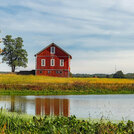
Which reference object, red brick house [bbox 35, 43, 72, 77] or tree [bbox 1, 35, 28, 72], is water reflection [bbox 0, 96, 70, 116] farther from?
tree [bbox 1, 35, 28, 72]

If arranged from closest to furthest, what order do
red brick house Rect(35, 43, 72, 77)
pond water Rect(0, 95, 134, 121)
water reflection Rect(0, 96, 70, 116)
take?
pond water Rect(0, 95, 134, 121) < water reflection Rect(0, 96, 70, 116) < red brick house Rect(35, 43, 72, 77)

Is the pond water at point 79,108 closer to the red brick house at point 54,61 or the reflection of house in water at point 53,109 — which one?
the reflection of house in water at point 53,109

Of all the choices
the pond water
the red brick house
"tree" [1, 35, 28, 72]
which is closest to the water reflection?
the pond water

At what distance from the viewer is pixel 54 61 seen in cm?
6294

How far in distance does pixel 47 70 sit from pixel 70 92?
26.5 metres

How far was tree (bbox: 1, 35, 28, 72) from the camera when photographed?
7862 centimetres

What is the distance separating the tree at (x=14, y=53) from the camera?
78625 millimetres

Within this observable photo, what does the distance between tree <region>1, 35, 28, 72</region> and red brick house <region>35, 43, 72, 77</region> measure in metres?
16.8

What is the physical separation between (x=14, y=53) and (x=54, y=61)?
20275 mm

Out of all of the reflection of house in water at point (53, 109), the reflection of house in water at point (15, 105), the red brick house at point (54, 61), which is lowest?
the reflection of house in water at point (15, 105)

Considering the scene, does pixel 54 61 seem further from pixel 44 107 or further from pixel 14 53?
pixel 44 107

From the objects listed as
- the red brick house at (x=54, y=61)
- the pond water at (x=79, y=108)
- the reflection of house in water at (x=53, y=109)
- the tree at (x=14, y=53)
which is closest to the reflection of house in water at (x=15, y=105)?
the pond water at (x=79, y=108)

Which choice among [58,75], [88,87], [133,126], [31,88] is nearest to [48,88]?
[31,88]

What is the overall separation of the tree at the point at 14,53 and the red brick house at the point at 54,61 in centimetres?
1677
